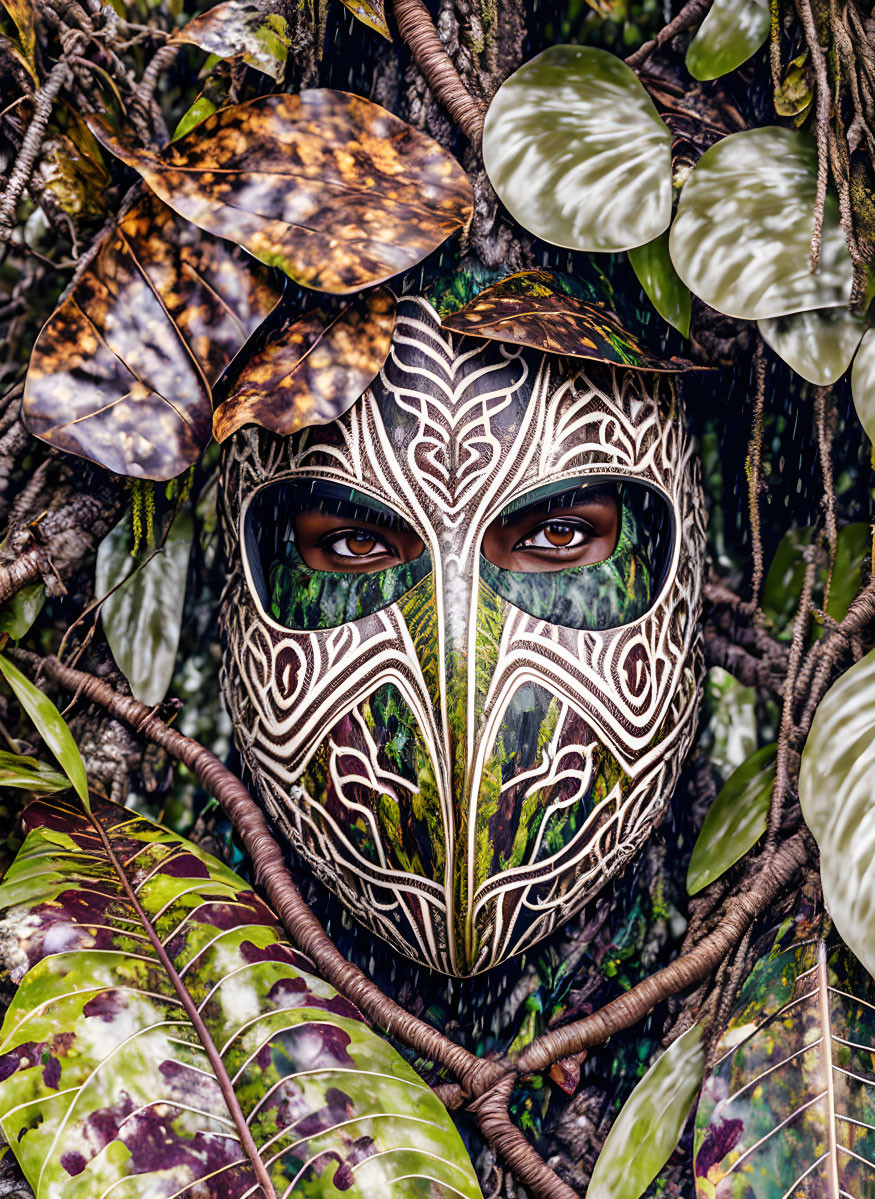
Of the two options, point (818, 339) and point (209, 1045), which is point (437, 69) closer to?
point (818, 339)

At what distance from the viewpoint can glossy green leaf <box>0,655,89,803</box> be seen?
2.91 ft

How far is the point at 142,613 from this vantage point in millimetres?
1080

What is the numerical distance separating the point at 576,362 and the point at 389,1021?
2.11 feet

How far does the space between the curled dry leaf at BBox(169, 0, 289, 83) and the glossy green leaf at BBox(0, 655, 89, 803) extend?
2.00 ft

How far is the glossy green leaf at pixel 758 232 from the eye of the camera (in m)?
0.89

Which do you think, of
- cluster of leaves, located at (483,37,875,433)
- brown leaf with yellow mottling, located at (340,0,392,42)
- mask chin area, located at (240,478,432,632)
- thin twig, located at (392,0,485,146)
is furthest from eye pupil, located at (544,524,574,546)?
brown leaf with yellow mottling, located at (340,0,392,42)

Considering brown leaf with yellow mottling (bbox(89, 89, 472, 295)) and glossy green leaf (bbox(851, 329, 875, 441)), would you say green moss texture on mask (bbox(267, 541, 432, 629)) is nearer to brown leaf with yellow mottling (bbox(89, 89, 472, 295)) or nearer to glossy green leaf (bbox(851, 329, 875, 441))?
brown leaf with yellow mottling (bbox(89, 89, 472, 295))

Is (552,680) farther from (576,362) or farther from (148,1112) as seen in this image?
(148,1112)

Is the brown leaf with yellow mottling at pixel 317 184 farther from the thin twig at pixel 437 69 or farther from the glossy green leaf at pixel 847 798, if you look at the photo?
the glossy green leaf at pixel 847 798

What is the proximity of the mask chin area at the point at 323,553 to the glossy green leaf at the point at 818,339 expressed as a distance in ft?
1.26

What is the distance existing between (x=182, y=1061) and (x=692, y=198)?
2.89 ft

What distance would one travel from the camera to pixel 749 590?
1.12 m

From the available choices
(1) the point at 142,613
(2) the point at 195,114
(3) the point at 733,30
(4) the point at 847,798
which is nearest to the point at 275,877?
(1) the point at 142,613

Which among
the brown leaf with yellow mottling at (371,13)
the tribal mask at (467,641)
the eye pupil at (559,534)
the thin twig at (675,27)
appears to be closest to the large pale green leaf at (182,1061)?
the tribal mask at (467,641)
